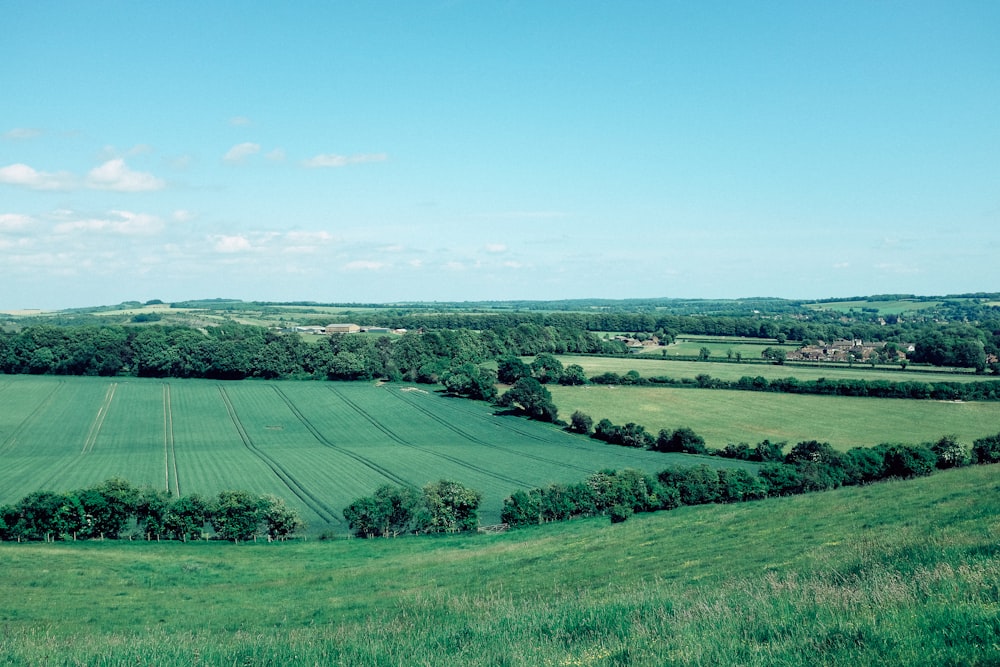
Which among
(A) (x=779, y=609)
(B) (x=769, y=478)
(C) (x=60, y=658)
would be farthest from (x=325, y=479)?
(A) (x=779, y=609)

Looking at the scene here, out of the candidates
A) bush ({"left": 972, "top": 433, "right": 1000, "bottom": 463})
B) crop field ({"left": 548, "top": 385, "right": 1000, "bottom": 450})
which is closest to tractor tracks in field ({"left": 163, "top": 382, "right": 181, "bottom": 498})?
crop field ({"left": 548, "top": 385, "right": 1000, "bottom": 450})

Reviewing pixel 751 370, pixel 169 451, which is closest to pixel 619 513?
pixel 169 451

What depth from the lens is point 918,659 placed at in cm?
798

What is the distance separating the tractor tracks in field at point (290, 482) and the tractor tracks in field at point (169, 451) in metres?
7.68

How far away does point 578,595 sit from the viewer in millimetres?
17547

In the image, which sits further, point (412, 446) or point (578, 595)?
point (412, 446)

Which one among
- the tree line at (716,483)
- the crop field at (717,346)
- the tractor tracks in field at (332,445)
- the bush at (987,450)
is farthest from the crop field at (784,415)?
the crop field at (717,346)

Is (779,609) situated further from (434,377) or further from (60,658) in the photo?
(434,377)

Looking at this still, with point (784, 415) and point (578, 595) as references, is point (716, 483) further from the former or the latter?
point (784, 415)

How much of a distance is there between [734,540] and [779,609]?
53.7 feet

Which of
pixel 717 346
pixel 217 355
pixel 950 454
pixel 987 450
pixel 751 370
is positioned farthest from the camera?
pixel 717 346

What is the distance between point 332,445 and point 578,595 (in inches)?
2544

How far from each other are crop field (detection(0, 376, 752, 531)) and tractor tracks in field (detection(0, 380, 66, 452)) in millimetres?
263

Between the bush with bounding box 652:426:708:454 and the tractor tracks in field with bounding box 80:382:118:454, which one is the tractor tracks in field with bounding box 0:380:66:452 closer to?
the tractor tracks in field with bounding box 80:382:118:454
